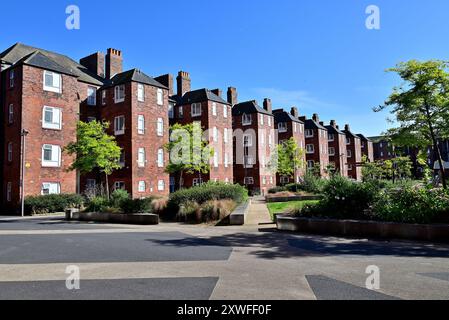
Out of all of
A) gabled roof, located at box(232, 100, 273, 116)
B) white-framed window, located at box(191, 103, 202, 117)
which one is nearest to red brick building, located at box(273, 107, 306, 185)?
gabled roof, located at box(232, 100, 273, 116)

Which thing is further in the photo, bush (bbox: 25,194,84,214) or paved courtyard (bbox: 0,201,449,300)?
bush (bbox: 25,194,84,214)

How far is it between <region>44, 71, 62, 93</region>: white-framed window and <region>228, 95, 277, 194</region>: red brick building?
25457mm

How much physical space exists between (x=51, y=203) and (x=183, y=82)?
1064 inches

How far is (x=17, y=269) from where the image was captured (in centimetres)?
767

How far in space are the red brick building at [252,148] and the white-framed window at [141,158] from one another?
17706 millimetres

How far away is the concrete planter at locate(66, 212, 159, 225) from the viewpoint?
18.0 m

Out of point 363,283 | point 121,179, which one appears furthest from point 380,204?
point 121,179

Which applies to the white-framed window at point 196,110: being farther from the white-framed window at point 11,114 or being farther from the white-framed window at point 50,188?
the white-framed window at point 11,114

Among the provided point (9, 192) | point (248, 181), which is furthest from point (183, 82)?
point (9, 192)

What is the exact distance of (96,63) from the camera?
131ft

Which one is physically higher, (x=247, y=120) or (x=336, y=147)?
(x=247, y=120)

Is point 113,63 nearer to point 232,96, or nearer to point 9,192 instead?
point 232,96

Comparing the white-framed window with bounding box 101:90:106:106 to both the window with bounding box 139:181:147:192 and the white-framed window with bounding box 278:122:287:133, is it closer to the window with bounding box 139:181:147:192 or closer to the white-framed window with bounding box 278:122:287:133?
the window with bounding box 139:181:147:192
